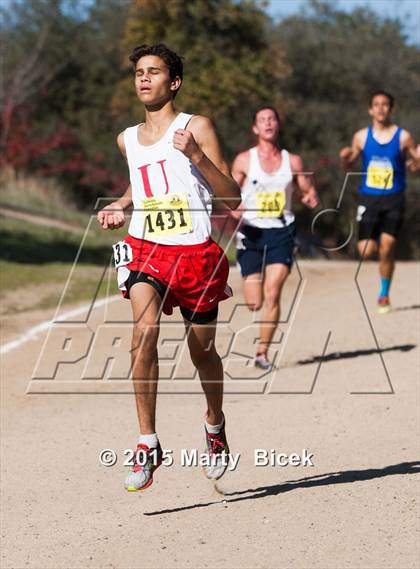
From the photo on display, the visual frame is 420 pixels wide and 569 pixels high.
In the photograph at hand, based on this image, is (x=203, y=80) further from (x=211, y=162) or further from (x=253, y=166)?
(x=211, y=162)

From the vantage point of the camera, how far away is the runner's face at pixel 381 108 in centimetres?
1186

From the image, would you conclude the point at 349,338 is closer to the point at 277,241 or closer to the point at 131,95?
the point at 277,241

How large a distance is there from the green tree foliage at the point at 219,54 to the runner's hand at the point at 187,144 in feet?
90.3

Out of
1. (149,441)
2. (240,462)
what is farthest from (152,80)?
A: (240,462)

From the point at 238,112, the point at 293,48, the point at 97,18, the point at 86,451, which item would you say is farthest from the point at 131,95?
the point at 86,451

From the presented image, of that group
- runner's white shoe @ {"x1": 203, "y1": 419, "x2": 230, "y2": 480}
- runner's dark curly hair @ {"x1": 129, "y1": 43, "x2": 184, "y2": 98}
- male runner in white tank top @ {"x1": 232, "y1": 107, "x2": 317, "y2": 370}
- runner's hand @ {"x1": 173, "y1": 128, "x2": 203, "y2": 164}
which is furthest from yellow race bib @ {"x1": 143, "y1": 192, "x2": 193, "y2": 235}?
male runner in white tank top @ {"x1": 232, "y1": 107, "x2": 317, "y2": 370}

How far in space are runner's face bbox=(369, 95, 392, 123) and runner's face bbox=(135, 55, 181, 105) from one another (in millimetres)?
6136

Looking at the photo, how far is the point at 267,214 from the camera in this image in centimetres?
1016

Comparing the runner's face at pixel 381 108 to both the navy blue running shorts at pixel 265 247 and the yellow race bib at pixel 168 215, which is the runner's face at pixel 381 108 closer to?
the navy blue running shorts at pixel 265 247

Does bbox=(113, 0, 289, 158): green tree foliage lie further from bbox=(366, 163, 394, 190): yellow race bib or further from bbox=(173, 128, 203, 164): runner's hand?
bbox=(173, 128, 203, 164): runner's hand

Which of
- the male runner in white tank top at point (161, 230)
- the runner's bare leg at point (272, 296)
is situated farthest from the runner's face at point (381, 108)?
the male runner in white tank top at point (161, 230)

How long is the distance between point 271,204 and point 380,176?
2.38 meters

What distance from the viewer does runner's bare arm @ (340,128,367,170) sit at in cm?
1169

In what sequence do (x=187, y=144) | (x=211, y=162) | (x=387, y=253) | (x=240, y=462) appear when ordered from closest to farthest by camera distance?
1. (x=187, y=144)
2. (x=211, y=162)
3. (x=240, y=462)
4. (x=387, y=253)
